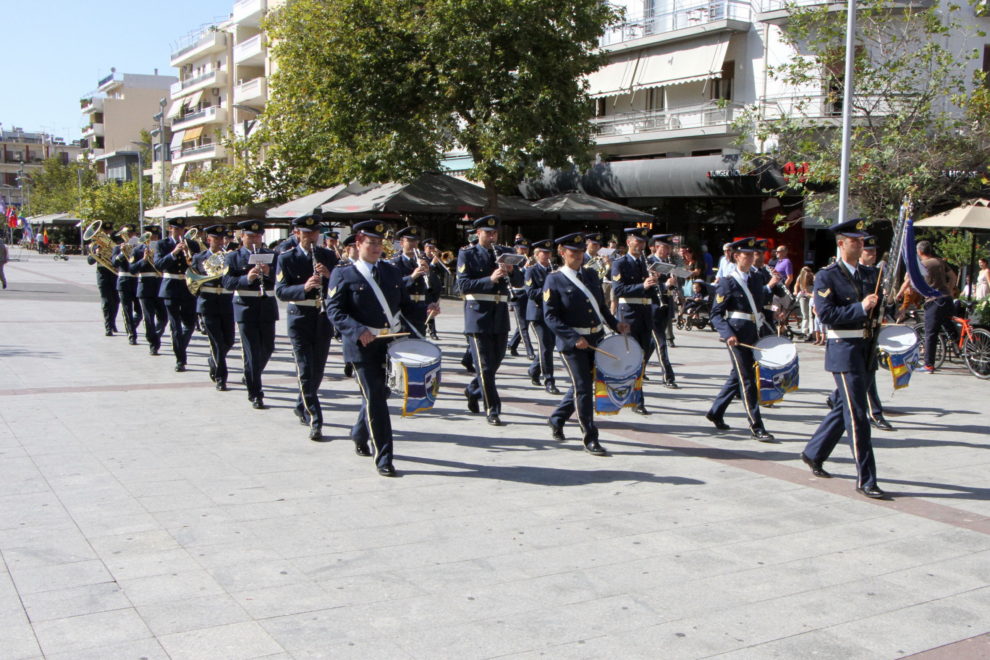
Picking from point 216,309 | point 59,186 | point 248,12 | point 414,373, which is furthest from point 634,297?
point 59,186

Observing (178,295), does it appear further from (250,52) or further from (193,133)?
(193,133)

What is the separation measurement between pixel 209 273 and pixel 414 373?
171 inches

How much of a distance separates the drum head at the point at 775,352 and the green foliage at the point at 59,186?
234 feet

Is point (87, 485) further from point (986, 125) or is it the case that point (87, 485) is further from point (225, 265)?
point (986, 125)

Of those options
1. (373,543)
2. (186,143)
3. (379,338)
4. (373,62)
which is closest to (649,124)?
(373,62)

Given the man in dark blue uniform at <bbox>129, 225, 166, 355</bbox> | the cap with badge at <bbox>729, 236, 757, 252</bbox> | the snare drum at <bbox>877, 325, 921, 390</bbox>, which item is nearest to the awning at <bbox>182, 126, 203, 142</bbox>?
the man in dark blue uniform at <bbox>129, 225, 166, 355</bbox>

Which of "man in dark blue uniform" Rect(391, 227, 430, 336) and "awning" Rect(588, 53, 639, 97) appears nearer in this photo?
"man in dark blue uniform" Rect(391, 227, 430, 336)

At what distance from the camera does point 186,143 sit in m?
68.6

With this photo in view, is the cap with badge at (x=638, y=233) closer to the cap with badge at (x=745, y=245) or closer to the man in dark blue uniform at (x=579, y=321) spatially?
the cap with badge at (x=745, y=245)

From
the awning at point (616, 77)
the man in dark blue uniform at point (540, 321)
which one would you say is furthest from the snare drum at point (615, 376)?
the awning at point (616, 77)

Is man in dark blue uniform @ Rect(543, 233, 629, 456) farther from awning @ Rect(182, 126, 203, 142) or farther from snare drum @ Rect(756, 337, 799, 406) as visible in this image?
awning @ Rect(182, 126, 203, 142)

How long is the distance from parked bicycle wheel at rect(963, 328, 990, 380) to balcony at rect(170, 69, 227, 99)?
57.1 metres

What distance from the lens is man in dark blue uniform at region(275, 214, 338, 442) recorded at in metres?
8.34

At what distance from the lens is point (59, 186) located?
7794 cm
